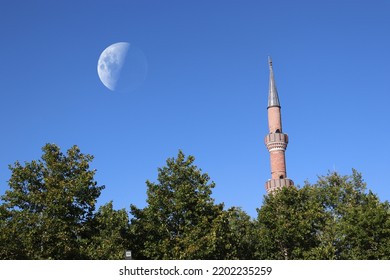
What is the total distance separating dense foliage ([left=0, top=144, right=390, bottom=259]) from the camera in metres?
34.0

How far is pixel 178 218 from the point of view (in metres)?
36.9

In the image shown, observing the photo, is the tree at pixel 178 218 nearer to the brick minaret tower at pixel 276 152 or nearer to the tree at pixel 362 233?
the tree at pixel 362 233

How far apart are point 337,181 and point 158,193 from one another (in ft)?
76.6

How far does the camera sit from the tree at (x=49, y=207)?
1315 inches

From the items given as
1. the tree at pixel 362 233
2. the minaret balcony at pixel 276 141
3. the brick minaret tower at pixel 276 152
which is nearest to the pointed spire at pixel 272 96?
the brick minaret tower at pixel 276 152

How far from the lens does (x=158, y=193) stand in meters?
37.3

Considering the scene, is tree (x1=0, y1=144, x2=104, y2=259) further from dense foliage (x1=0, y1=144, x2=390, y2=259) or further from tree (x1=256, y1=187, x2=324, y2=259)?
tree (x1=256, y1=187, x2=324, y2=259)

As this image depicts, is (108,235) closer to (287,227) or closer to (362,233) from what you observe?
(287,227)

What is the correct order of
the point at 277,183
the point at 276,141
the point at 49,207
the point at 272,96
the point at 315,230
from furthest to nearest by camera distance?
the point at 272,96
the point at 276,141
the point at 277,183
the point at 315,230
the point at 49,207

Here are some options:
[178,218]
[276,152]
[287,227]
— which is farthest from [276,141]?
[178,218]

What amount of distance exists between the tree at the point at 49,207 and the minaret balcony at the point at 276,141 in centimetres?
3047

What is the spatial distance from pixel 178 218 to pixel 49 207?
28.4 ft

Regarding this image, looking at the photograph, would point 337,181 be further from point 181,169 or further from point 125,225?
point 125,225
